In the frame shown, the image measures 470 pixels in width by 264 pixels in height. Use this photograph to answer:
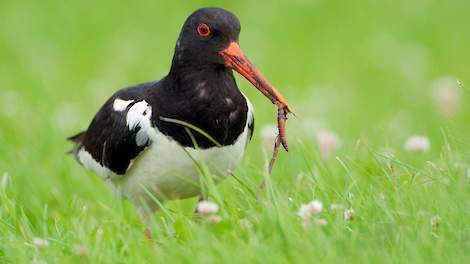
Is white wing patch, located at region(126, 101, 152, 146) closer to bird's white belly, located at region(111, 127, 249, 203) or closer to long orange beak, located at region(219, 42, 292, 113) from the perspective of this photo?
bird's white belly, located at region(111, 127, 249, 203)

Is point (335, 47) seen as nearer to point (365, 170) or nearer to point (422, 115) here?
point (422, 115)

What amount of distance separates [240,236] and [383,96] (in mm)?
7342

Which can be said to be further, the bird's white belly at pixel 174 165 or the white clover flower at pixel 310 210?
the bird's white belly at pixel 174 165

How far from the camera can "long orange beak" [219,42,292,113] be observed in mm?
5578

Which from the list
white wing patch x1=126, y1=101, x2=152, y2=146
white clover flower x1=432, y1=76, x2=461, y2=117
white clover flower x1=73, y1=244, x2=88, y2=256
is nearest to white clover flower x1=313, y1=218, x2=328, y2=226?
white clover flower x1=73, y1=244, x2=88, y2=256

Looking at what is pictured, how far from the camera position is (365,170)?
17.6 ft

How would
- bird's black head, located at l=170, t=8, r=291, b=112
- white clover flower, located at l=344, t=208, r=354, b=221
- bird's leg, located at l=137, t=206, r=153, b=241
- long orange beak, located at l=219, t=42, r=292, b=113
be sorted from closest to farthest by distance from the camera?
white clover flower, located at l=344, t=208, r=354, b=221
long orange beak, located at l=219, t=42, r=292, b=113
bird's black head, located at l=170, t=8, r=291, b=112
bird's leg, located at l=137, t=206, r=153, b=241

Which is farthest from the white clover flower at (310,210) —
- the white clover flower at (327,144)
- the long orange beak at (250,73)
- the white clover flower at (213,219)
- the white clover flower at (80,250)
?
the white clover flower at (327,144)

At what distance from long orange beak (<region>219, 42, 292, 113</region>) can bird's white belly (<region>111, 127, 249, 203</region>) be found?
0.50 meters

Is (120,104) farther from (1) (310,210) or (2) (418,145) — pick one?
(1) (310,210)

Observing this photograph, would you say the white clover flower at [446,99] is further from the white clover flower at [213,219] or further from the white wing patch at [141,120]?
the white clover flower at [213,219]

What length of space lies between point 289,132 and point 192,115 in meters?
3.23

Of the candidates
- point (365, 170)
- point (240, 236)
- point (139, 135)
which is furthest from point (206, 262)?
point (139, 135)

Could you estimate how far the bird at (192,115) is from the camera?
5.86 meters
